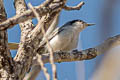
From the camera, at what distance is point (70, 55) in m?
3.38

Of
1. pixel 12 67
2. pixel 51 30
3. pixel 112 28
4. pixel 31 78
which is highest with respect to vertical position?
pixel 51 30

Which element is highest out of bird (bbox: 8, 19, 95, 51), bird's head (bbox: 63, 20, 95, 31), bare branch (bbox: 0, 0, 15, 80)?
bird's head (bbox: 63, 20, 95, 31)

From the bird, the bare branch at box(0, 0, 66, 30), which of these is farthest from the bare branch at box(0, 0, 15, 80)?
the bird

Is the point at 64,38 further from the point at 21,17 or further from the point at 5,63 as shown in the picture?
the point at 21,17

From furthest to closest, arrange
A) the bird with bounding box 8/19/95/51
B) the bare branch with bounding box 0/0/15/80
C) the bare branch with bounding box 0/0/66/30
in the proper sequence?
the bird with bounding box 8/19/95/51
the bare branch with bounding box 0/0/15/80
the bare branch with bounding box 0/0/66/30

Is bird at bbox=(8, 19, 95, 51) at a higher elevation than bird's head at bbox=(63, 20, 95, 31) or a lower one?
lower

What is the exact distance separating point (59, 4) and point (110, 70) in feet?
5.19

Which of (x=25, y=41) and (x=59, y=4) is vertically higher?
(x=59, y=4)

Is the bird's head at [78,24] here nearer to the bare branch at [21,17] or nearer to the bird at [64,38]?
the bird at [64,38]

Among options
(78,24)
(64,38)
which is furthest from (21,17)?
(78,24)

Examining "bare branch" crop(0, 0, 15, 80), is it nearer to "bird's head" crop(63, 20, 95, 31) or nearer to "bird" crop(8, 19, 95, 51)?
"bird" crop(8, 19, 95, 51)

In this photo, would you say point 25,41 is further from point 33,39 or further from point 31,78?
point 31,78

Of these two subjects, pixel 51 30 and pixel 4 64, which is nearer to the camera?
pixel 4 64

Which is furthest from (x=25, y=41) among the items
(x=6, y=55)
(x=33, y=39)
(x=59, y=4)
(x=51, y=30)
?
(x=51, y=30)
